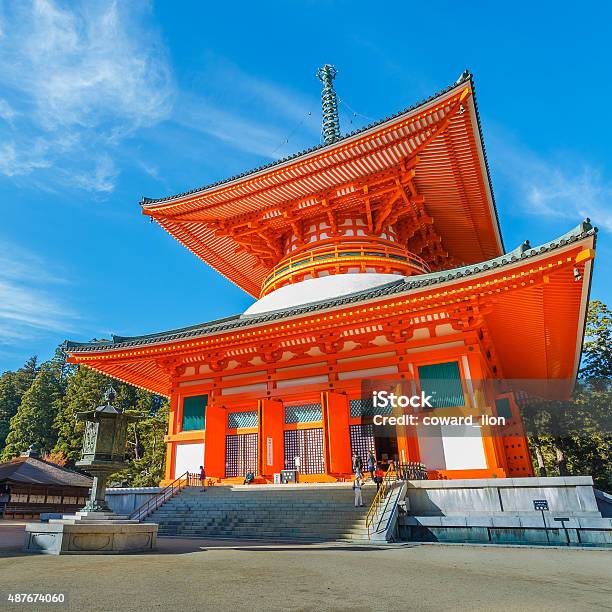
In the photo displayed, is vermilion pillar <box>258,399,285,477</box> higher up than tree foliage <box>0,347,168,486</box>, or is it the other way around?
tree foliage <box>0,347,168,486</box>

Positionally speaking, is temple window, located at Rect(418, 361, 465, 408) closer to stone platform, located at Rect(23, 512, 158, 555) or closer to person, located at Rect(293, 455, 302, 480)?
person, located at Rect(293, 455, 302, 480)

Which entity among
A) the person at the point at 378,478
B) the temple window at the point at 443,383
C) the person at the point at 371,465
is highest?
the temple window at the point at 443,383

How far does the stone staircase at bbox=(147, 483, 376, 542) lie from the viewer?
10.7m

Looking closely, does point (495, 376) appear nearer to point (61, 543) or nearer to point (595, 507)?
point (595, 507)

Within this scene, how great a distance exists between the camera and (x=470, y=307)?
45.2ft

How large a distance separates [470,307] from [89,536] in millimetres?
11352

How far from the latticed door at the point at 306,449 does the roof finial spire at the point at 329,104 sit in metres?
19.6

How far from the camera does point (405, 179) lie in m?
17.4

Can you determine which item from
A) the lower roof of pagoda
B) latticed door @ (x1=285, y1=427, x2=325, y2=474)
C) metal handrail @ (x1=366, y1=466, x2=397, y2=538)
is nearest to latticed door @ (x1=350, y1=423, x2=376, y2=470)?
latticed door @ (x1=285, y1=427, x2=325, y2=474)

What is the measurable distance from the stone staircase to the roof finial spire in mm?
22248

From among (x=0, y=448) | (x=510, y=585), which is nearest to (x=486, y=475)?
(x=510, y=585)

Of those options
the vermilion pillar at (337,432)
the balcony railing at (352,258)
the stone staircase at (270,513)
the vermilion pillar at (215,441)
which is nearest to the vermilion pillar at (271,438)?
the stone staircase at (270,513)

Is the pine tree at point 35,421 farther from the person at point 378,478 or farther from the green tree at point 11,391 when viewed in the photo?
the person at point 378,478

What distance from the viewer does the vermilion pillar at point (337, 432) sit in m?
14.3
